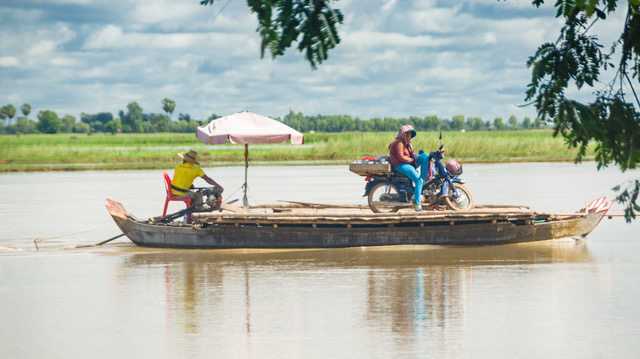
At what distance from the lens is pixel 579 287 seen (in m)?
10.1

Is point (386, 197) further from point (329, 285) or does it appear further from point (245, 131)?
point (329, 285)

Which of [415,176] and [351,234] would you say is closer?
[351,234]

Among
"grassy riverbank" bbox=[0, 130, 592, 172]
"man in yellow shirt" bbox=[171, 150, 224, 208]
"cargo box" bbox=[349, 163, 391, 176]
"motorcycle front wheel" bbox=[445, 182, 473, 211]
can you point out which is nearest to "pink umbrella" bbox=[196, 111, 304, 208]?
"man in yellow shirt" bbox=[171, 150, 224, 208]

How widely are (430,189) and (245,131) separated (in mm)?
3276

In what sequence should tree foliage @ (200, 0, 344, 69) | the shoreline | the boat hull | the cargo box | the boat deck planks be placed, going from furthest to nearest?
the shoreline, the cargo box, the boat hull, the boat deck planks, tree foliage @ (200, 0, 344, 69)

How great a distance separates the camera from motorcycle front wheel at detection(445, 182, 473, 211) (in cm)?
1379

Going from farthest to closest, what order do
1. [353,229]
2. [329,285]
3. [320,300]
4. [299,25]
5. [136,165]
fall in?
[136,165], [353,229], [329,285], [320,300], [299,25]

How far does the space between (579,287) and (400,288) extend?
2.19 m

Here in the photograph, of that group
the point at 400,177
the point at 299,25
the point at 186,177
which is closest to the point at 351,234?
the point at 400,177

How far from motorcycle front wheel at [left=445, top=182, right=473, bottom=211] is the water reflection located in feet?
2.82

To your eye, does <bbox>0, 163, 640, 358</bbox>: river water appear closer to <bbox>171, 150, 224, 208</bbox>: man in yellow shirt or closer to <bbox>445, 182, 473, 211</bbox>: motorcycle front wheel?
<bbox>445, 182, 473, 211</bbox>: motorcycle front wheel

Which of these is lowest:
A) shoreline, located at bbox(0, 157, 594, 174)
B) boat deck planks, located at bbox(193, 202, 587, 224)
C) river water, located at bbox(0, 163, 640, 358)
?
river water, located at bbox(0, 163, 640, 358)

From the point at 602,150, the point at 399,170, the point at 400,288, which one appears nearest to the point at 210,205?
the point at 399,170

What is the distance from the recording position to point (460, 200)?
45.5 ft
